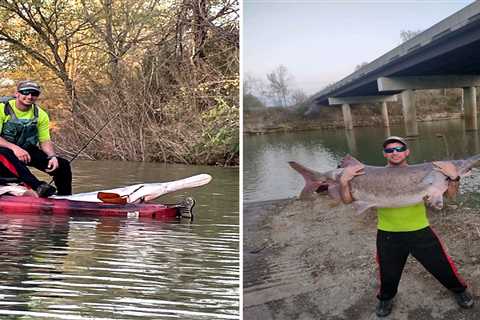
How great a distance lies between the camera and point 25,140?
3.59 meters

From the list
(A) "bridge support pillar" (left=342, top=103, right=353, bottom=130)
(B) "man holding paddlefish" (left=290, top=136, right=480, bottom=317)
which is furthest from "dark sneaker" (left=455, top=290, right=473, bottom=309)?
(A) "bridge support pillar" (left=342, top=103, right=353, bottom=130)

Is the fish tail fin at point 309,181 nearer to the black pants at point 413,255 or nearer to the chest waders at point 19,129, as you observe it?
the black pants at point 413,255

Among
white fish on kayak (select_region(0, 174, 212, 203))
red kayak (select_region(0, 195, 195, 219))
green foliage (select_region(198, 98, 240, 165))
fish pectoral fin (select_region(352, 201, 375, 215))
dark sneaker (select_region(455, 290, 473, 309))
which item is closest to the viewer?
dark sneaker (select_region(455, 290, 473, 309))

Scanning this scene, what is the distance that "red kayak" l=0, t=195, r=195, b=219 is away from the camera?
11.2ft

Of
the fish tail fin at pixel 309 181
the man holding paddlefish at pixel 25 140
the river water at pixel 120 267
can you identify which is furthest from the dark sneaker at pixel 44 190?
the fish tail fin at pixel 309 181

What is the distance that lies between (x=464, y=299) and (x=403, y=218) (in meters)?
0.31

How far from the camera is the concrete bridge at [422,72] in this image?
5.74 feet

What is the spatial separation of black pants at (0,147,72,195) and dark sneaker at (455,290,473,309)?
9.16ft

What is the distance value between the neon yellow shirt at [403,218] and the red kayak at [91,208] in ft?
6.08

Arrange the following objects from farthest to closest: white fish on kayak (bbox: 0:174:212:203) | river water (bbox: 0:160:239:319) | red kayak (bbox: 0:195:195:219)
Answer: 1. white fish on kayak (bbox: 0:174:212:203)
2. red kayak (bbox: 0:195:195:219)
3. river water (bbox: 0:160:239:319)

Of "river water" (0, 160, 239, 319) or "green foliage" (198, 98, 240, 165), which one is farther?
"green foliage" (198, 98, 240, 165)

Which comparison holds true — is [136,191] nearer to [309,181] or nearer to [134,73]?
[309,181]

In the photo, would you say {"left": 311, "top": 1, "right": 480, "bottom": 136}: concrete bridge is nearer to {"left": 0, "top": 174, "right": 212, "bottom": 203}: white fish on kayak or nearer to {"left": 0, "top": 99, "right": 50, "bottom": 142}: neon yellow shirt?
{"left": 0, "top": 174, "right": 212, "bottom": 203}: white fish on kayak

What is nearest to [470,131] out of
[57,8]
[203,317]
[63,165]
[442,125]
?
[442,125]
